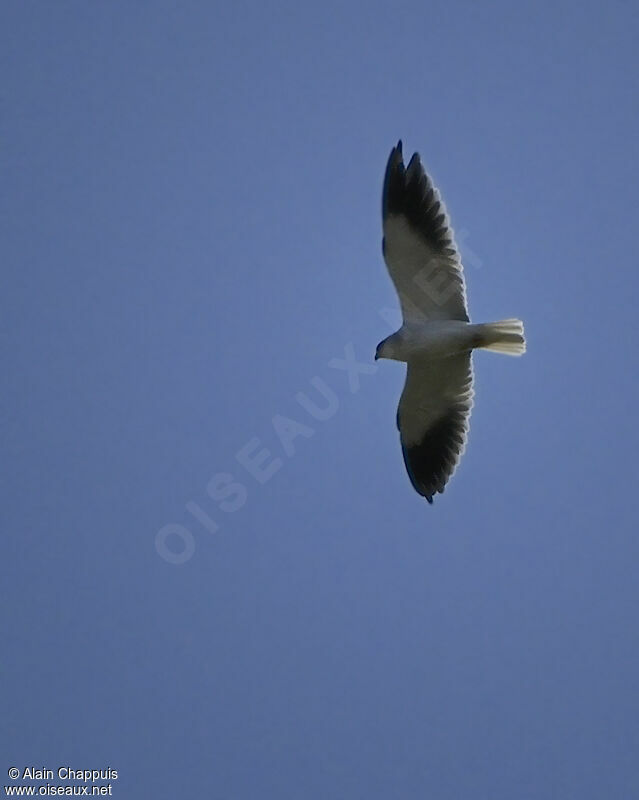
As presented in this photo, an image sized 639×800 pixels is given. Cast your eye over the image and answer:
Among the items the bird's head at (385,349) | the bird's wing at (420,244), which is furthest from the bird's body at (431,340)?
the bird's wing at (420,244)

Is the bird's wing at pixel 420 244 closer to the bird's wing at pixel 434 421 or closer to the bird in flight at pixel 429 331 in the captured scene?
the bird in flight at pixel 429 331

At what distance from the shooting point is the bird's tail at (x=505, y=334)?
11070mm

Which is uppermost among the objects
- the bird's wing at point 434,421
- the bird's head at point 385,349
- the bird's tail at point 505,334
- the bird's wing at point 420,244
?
the bird's wing at point 420,244

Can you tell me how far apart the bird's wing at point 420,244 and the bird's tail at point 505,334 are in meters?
0.29

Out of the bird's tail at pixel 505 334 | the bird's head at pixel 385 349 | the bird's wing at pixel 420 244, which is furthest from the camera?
the bird's head at pixel 385 349

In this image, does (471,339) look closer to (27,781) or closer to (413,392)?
(413,392)

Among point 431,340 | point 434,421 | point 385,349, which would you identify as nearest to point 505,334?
point 431,340

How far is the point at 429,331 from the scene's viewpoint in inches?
441

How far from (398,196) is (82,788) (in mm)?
7762

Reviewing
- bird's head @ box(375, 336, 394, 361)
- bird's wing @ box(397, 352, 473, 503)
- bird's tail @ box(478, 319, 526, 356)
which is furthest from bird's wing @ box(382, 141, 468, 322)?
bird's wing @ box(397, 352, 473, 503)

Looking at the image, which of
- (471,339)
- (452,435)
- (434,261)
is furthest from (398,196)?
(452,435)

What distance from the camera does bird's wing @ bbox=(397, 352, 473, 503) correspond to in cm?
1158

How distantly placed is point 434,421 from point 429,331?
1.04 meters

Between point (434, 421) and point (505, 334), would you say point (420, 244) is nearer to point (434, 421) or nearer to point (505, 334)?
point (505, 334)
